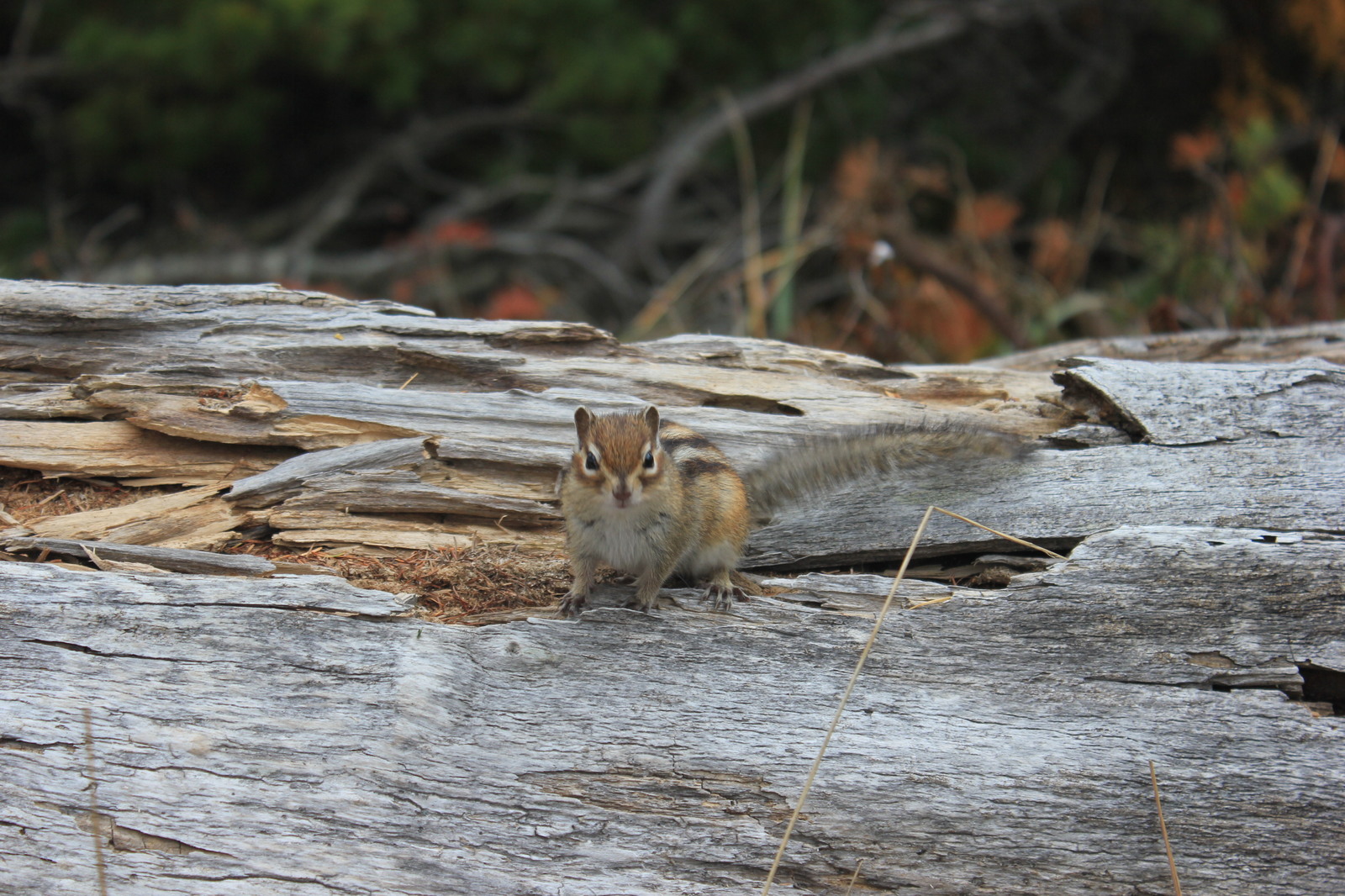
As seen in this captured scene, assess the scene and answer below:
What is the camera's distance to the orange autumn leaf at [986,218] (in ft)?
21.7

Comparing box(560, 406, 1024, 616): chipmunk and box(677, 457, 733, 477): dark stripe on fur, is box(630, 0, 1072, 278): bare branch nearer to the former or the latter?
box(560, 406, 1024, 616): chipmunk

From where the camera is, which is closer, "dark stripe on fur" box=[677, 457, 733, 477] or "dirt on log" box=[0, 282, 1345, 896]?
"dirt on log" box=[0, 282, 1345, 896]

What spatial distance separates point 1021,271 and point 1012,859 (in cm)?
643

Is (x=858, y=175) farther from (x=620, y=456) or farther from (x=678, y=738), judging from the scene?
(x=678, y=738)

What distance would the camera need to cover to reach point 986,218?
6715 mm

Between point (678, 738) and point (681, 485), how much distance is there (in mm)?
693

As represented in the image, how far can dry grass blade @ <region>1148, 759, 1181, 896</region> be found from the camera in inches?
90.7

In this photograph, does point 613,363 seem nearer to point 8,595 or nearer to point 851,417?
point 851,417

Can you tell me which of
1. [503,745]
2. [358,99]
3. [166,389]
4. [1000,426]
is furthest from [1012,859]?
[358,99]

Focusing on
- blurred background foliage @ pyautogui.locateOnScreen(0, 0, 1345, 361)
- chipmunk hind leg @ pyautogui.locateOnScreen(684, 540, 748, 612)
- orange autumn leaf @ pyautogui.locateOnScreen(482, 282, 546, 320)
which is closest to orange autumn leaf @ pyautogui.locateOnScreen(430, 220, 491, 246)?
blurred background foliage @ pyautogui.locateOnScreen(0, 0, 1345, 361)

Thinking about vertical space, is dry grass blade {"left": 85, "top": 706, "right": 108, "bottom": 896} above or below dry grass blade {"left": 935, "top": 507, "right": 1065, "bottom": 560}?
below

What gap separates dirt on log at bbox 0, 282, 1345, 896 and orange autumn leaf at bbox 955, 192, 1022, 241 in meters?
3.38

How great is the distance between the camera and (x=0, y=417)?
3.28 meters

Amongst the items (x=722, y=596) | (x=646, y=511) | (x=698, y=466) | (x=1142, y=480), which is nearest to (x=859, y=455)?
(x=698, y=466)
